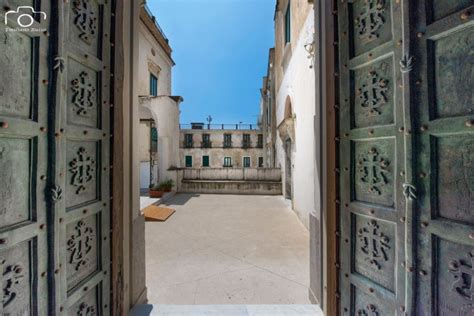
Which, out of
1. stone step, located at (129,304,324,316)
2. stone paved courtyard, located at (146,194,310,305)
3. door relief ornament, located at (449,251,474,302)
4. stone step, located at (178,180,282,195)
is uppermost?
door relief ornament, located at (449,251,474,302)

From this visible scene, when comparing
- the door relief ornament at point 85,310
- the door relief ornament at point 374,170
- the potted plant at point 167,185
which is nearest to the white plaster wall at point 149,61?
the potted plant at point 167,185

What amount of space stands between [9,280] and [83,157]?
2.60ft

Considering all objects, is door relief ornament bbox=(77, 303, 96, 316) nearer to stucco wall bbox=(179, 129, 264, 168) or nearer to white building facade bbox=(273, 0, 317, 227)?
white building facade bbox=(273, 0, 317, 227)

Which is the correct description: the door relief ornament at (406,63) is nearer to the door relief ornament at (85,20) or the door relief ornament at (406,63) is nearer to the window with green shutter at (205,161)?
the door relief ornament at (85,20)

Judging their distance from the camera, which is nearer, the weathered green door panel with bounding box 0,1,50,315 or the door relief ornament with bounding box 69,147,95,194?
the weathered green door panel with bounding box 0,1,50,315

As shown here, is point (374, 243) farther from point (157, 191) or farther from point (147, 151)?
point (147, 151)

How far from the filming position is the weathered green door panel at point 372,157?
1361 mm

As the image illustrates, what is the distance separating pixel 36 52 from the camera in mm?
1166

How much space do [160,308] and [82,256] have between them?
3.41 ft

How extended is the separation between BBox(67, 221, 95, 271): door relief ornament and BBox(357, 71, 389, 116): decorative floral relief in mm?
2411

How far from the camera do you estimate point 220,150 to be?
75.4 ft

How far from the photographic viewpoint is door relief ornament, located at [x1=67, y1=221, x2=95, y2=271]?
54.4 inches

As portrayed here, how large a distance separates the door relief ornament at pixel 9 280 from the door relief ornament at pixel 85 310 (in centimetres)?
52

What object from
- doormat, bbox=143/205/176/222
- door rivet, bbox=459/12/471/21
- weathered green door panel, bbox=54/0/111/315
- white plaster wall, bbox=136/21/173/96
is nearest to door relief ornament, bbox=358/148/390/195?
door rivet, bbox=459/12/471/21
